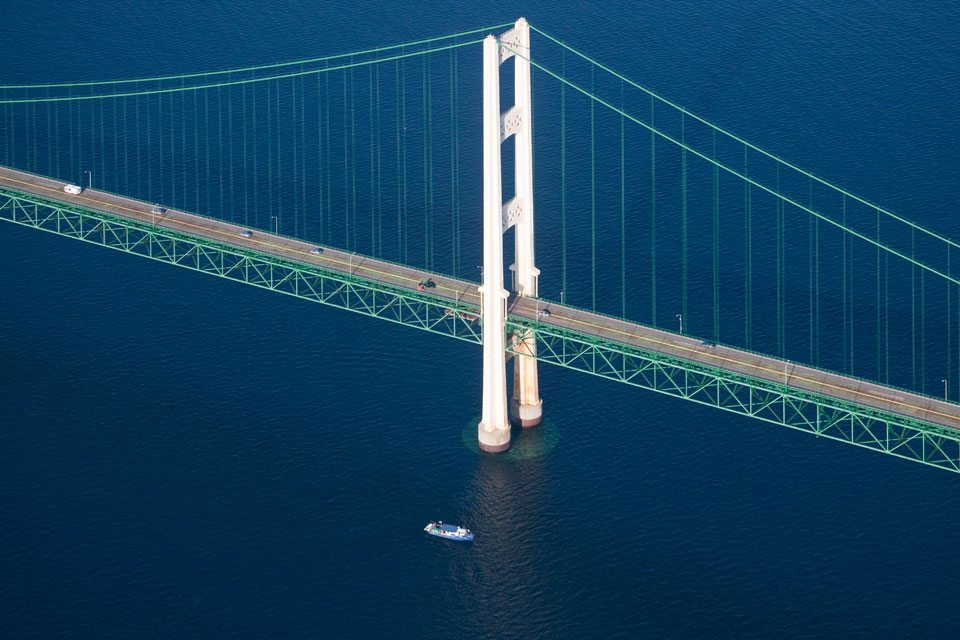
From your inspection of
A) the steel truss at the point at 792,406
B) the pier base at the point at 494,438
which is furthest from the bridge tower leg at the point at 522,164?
the pier base at the point at 494,438

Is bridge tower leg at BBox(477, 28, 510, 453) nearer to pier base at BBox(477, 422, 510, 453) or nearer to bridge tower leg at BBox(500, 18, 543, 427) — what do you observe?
pier base at BBox(477, 422, 510, 453)

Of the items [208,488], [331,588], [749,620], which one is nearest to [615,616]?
[749,620]

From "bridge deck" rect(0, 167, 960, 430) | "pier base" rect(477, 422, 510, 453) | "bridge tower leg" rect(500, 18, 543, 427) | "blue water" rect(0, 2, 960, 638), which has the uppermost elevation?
"bridge tower leg" rect(500, 18, 543, 427)

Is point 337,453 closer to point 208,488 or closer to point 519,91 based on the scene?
point 208,488

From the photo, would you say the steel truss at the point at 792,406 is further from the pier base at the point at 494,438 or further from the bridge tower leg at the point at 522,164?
the pier base at the point at 494,438

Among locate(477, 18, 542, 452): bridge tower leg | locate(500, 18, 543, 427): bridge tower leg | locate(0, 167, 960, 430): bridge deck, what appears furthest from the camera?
locate(500, 18, 543, 427): bridge tower leg

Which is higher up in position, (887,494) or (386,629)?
(887,494)

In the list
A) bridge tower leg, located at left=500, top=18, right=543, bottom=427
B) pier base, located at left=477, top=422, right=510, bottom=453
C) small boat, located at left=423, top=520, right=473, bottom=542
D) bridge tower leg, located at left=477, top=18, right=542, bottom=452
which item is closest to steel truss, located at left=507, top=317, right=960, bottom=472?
bridge tower leg, located at left=477, top=18, right=542, bottom=452
